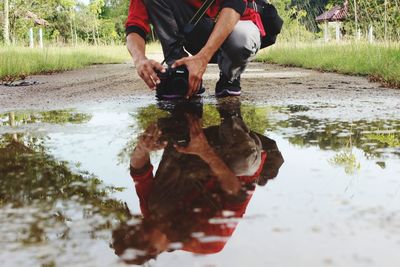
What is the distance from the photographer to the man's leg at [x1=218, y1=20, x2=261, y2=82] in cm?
277

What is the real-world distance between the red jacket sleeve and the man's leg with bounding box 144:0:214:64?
60 mm

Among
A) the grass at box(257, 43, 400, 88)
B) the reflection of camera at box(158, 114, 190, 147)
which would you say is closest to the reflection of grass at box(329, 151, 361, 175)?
the reflection of camera at box(158, 114, 190, 147)

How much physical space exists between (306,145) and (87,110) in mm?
1398

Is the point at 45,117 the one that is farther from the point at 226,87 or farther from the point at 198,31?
the point at 226,87

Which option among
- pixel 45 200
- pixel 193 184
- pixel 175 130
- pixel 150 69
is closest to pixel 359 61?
pixel 150 69

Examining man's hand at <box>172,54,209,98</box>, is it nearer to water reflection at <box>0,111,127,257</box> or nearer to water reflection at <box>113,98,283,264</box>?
water reflection at <box>113,98,283,264</box>

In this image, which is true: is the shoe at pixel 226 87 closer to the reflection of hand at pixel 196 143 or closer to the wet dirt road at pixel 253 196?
the wet dirt road at pixel 253 196

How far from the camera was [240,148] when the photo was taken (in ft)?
4.91

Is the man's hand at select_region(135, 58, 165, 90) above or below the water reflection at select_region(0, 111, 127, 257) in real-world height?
below

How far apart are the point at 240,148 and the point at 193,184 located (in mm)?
444

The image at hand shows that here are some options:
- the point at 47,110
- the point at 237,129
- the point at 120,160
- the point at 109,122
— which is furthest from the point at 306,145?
the point at 47,110

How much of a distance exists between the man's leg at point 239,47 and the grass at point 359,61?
1.24 metres

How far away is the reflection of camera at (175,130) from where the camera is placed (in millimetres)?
1659

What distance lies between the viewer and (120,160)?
1.40 metres
